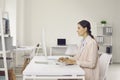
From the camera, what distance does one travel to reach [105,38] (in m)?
9.09

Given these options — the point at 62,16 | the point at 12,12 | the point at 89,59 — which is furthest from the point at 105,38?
the point at 89,59

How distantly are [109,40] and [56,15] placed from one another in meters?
2.14

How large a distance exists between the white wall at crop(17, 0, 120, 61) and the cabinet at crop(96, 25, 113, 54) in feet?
1.02

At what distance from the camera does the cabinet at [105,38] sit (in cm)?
879

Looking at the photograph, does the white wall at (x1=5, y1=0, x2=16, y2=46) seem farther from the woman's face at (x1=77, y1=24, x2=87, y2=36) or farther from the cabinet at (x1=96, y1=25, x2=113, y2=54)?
the woman's face at (x1=77, y1=24, x2=87, y2=36)

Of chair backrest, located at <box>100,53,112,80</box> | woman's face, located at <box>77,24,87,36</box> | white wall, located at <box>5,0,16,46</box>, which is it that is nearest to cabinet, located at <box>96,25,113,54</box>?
white wall, located at <box>5,0,16,46</box>

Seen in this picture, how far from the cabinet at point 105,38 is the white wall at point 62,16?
0.31 metres

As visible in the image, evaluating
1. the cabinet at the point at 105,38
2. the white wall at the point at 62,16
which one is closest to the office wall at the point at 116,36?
the white wall at the point at 62,16

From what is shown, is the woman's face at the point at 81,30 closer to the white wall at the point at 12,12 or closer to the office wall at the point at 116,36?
the white wall at the point at 12,12

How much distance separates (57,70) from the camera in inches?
99.6

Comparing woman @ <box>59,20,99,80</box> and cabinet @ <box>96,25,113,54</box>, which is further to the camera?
cabinet @ <box>96,25,113,54</box>

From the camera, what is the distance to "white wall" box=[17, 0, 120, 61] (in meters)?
8.89

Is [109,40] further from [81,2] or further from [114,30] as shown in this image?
[81,2]

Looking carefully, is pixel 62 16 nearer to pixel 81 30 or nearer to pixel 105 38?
pixel 105 38
